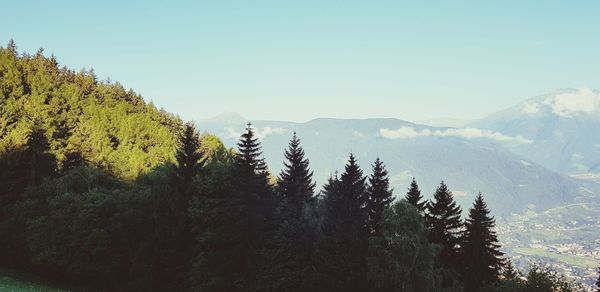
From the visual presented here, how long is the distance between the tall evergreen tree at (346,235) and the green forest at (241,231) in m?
0.11

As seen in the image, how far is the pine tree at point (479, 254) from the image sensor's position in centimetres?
5312

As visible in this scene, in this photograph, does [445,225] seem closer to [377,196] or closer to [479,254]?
[479,254]

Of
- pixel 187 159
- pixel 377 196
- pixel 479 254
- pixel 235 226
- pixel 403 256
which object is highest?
pixel 187 159

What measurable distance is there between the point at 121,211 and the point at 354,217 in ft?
90.9

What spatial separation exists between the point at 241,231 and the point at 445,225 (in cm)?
2342

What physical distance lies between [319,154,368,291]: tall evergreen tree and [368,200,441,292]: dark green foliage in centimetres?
297

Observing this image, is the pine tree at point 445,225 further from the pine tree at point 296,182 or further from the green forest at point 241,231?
the pine tree at point 296,182

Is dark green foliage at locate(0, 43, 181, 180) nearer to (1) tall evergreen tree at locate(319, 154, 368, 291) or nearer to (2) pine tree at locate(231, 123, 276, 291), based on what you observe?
(2) pine tree at locate(231, 123, 276, 291)

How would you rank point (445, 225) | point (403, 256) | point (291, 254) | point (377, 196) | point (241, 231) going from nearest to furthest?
point (403, 256) → point (291, 254) → point (241, 231) → point (377, 196) → point (445, 225)

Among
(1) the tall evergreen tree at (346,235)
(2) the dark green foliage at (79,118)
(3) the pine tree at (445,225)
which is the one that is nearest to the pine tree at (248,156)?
(1) the tall evergreen tree at (346,235)

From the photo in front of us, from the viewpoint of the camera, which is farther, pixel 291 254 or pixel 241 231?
pixel 241 231

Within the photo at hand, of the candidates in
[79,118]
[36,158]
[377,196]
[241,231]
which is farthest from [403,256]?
[79,118]

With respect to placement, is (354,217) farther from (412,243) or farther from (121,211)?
(121,211)

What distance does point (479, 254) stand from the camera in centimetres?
5319
